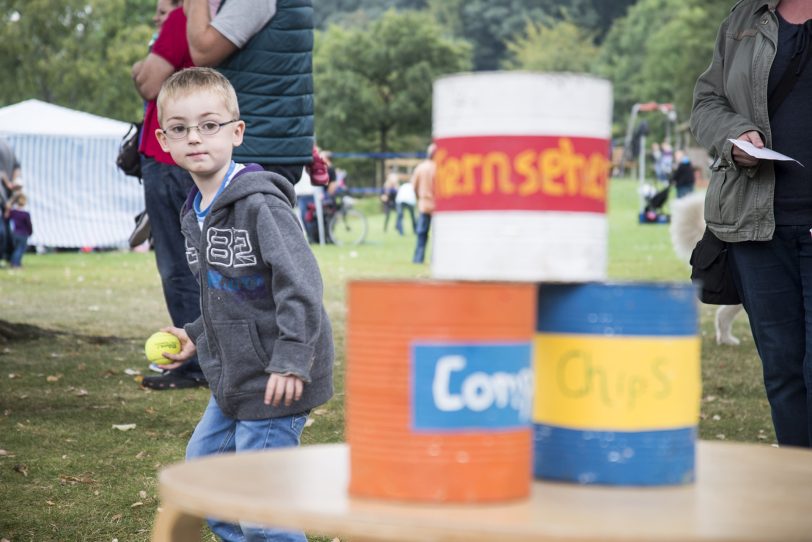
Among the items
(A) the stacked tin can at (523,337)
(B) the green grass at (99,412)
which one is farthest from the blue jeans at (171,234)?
(A) the stacked tin can at (523,337)

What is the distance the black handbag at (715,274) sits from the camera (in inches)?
161

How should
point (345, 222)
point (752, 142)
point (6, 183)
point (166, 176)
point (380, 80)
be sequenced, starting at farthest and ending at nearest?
point (380, 80), point (345, 222), point (6, 183), point (166, 176), point (752, 142)

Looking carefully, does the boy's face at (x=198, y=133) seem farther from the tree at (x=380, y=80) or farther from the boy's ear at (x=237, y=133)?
the tree at (x=380, y=80)

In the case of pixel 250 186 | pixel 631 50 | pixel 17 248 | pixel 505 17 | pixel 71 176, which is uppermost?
pixel 505 17

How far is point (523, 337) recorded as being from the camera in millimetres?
1847

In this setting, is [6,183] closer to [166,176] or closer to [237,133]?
[166,176]

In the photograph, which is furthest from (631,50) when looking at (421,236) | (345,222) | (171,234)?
(171,234)

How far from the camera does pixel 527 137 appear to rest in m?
1.98

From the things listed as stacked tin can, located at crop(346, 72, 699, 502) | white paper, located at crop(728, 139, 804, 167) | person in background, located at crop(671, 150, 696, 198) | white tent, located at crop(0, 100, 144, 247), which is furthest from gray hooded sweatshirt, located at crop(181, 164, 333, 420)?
person in background, located at crop(671, 150, 696, 198)

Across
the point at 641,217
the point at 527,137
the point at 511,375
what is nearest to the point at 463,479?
the point at 511,375

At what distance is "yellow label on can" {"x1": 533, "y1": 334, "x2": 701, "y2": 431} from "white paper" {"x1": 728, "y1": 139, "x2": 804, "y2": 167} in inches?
70.1

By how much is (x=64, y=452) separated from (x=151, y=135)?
1574 millimetres

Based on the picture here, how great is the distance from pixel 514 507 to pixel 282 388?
4.02 ft

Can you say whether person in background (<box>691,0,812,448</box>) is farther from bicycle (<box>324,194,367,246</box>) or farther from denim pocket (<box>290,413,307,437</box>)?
bicycle (<box>324,194,367,246</box>)
